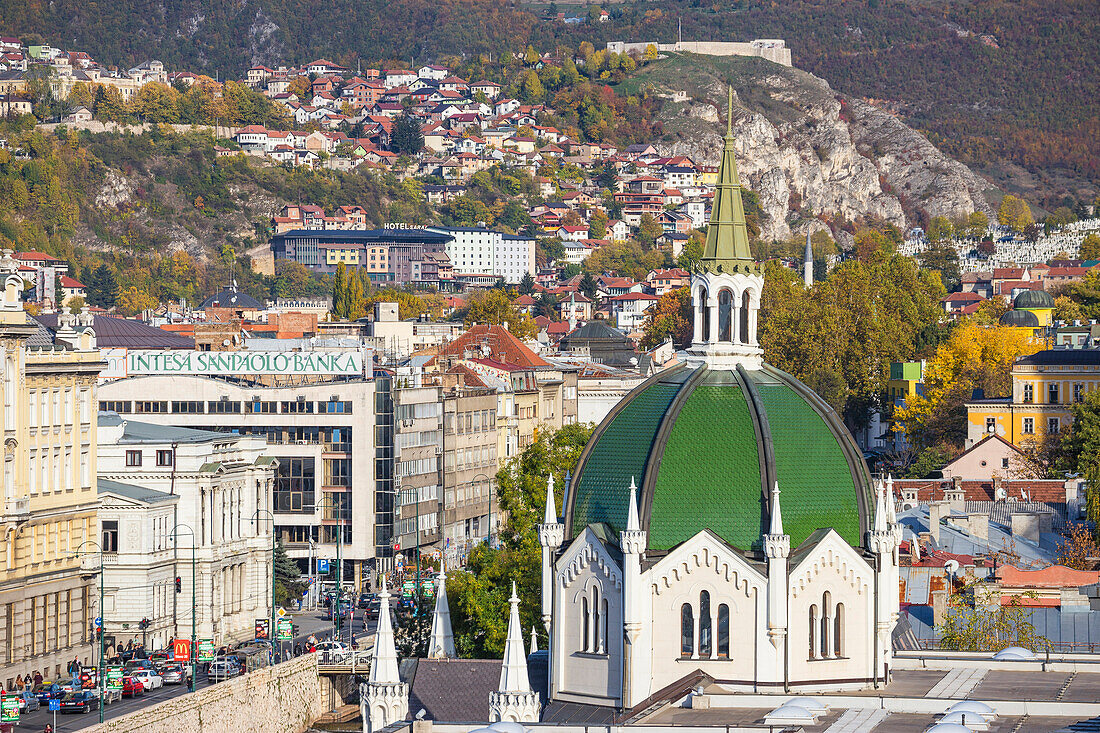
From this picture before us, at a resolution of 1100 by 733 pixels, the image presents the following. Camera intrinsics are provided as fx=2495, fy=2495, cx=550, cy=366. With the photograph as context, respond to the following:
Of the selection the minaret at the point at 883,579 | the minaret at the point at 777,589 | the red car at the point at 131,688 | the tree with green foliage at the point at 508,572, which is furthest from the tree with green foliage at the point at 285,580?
the minaret at the point at 777,589

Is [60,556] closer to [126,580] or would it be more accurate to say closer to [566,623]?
[126,580]

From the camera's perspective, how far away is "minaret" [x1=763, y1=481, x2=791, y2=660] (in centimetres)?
5956

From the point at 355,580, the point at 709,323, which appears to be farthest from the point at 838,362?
the point at 709,323

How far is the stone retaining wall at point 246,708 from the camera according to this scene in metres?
80.2

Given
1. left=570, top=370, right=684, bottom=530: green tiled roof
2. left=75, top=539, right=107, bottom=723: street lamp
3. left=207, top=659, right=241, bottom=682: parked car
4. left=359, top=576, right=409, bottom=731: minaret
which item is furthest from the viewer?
left=207, top=659, right=241, bottom=682: parked car

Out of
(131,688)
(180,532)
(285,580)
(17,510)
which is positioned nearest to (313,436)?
(285,580)

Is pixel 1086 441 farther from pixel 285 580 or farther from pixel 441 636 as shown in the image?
pixel 441 636

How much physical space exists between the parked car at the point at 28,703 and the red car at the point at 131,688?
9.64ft

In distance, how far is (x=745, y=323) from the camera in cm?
6562

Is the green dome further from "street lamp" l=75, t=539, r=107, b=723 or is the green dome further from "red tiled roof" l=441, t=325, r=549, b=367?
"red tiled roof" l=441, t=325, r=549, b=367

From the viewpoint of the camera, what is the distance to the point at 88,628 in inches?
3930

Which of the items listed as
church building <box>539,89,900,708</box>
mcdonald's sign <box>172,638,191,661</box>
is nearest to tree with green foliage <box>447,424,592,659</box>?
mcdonald's sign <box>172,638,191,661</box>

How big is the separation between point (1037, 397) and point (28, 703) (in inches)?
3599

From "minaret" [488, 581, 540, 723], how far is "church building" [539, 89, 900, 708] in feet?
8.66
